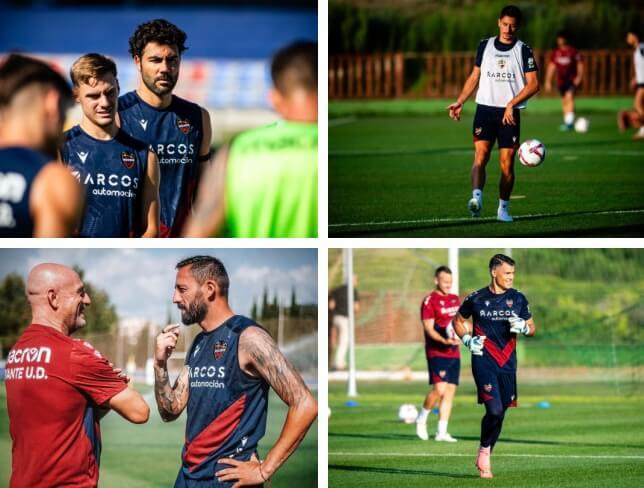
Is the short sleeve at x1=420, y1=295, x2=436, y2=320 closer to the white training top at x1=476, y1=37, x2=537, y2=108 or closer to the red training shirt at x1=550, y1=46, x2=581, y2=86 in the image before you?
the white training top at x1=476, y1=37, x2=537, y2=108

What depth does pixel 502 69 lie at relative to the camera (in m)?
5.31

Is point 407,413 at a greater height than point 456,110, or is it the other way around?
point 456,110

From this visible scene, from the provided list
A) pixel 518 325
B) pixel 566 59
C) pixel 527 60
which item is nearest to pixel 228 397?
pixel 518 325

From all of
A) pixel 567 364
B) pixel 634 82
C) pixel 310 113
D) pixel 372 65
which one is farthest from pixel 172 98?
pixel 634 82

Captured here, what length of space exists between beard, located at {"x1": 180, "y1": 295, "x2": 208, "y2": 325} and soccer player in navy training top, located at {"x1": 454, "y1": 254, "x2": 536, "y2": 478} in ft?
3.35

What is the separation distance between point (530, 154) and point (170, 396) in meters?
1.92

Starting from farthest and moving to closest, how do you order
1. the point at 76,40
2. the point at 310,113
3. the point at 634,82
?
the point at 634,82 → the point at 76,40 → the point at 310,113

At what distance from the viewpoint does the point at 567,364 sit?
564 centimetres

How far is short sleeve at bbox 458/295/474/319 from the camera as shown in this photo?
5.24 metres

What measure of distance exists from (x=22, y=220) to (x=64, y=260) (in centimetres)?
Answer: 23

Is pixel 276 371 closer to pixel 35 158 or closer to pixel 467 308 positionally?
pixel 467 308

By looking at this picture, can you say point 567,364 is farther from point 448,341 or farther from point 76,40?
point 76,40

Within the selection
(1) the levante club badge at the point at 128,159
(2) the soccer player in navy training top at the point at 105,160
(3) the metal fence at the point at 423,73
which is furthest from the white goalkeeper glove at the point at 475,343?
(3) the metal fence at the point at 423,73

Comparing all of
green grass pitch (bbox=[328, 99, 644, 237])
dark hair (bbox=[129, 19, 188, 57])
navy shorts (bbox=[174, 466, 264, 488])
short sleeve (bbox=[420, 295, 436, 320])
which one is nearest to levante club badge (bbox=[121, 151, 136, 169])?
dark hair (bbox=[129, 19, 188, 57])
